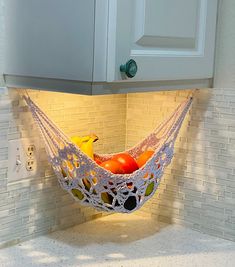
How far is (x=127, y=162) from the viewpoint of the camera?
142 cm

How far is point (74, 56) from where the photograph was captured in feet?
3.85

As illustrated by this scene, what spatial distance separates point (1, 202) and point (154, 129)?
484mm

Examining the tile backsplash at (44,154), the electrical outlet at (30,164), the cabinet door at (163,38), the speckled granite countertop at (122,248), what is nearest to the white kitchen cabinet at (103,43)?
the cabinet door at (163,38)

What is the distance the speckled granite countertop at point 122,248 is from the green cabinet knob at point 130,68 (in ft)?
1.55

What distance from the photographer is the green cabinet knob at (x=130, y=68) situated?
3.86 feet

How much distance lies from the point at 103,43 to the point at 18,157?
420 millimetres

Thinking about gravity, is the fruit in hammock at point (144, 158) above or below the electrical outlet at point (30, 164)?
above

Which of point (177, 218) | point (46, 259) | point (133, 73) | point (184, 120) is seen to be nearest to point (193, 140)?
point (184, 120)

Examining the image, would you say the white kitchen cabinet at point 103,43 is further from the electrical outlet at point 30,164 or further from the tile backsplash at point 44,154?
the electrical outlet at point 30,164

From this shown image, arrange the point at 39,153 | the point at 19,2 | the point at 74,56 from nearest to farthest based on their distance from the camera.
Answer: the point at 74,56 < the point at 19,2 < the point at 39,153

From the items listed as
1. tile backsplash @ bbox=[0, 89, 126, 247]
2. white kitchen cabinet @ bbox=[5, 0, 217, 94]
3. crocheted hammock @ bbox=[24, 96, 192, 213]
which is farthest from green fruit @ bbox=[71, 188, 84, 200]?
white kitchen cabinet @ bbox=[5, 0, 217, 94]

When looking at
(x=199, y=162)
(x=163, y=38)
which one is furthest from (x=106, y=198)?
(x=163, y=38)

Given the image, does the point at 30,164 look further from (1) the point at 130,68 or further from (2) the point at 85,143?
(1) the point at 130,68

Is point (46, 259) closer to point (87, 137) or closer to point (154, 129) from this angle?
point (87, 137)
